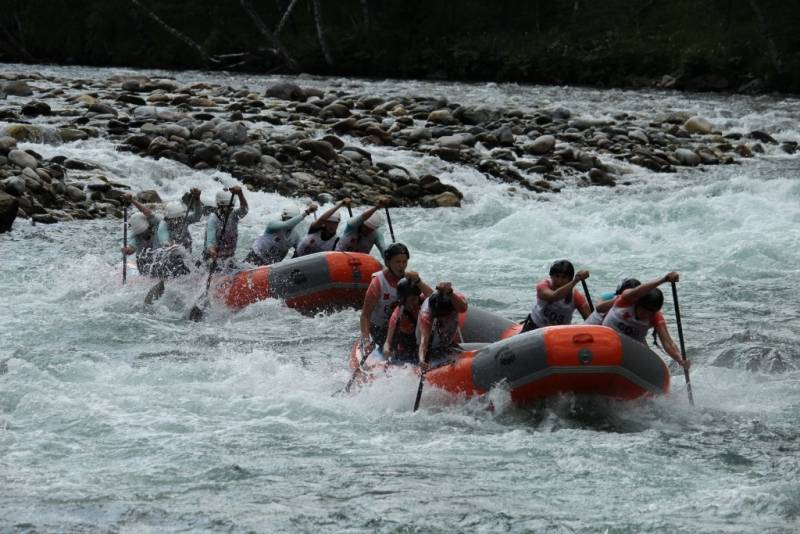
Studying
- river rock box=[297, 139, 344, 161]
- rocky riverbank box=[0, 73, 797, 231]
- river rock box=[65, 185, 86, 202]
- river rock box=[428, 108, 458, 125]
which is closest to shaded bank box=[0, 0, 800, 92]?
rocky riverbank box=[0, 73, 797, 231]

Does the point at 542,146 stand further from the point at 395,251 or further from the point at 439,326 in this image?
the point at 439,326

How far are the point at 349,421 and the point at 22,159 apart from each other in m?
10.6

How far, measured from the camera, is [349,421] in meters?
8.70

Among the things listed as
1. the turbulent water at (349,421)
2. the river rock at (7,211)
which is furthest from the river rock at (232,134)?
the river rock at (7,211)

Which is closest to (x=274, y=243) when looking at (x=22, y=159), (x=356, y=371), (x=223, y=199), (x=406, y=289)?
(x=223, y=199)

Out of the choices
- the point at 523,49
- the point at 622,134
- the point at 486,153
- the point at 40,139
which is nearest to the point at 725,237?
the point at 486,153

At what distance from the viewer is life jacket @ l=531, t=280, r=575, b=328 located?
31.2 ft

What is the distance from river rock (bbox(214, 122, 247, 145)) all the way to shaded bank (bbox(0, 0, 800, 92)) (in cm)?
1811

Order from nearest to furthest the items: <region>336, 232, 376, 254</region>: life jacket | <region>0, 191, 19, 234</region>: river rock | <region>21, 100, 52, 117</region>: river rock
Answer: <region>336, 232, 376, 254</region>: life jacket
<region>0, 191, 19, 234</region>: river rock
<region>21, 100, 52, 117</region>: river rock

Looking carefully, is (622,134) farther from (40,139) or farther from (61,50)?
(61,50)

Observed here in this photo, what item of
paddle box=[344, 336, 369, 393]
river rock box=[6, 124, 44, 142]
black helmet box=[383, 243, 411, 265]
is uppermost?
black helmet box=[383, 243, 411, 265]

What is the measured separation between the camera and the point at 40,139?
19.8 metres

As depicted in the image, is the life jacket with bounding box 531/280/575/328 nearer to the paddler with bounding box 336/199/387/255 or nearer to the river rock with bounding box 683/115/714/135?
the paddler with bounding box 336/199/387/255

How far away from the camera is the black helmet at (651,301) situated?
8.77 meters
